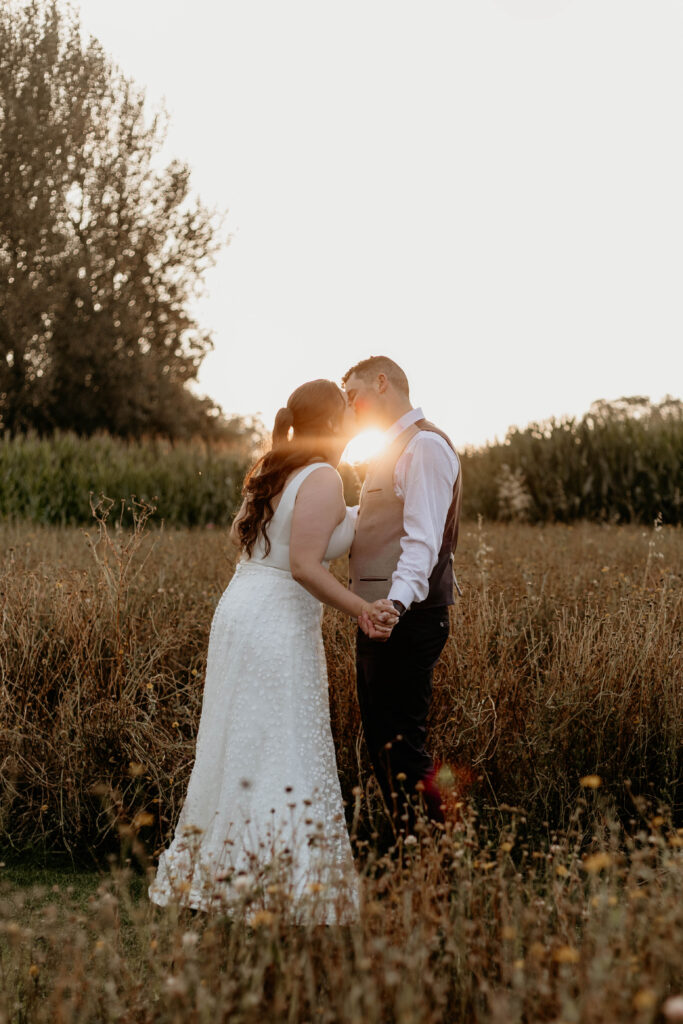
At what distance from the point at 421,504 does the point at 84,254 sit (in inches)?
970

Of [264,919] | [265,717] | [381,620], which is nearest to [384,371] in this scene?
[381,620]

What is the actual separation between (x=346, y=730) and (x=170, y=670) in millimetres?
1109

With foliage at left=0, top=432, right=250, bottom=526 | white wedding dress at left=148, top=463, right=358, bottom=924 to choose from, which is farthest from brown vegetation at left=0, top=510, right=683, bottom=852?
foliage at left=0, top=432, right=250, bottom=526

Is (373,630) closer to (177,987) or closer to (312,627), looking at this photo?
(312,627)

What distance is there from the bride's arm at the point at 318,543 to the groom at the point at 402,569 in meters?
0.17

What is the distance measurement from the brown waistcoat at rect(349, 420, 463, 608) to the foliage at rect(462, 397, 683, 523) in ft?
42.9

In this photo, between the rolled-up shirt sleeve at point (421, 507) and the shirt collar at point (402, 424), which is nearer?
the rolled-up shirt sleeve at point (421, 507)

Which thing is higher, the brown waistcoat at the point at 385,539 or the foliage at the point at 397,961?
the brown waistcoat at the point at 385,539

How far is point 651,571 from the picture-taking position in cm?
756

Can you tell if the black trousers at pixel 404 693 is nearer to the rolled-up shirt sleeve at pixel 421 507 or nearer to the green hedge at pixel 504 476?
the rolled-up shirt sleeve at pixel 421 507

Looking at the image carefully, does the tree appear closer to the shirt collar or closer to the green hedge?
the green hedge

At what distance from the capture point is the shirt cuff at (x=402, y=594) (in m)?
3.61

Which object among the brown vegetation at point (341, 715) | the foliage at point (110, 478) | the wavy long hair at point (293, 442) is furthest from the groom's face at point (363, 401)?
the foliage at point (110, 478)

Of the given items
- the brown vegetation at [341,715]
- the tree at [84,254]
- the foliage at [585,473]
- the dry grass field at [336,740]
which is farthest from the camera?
the tree at [84,254]
